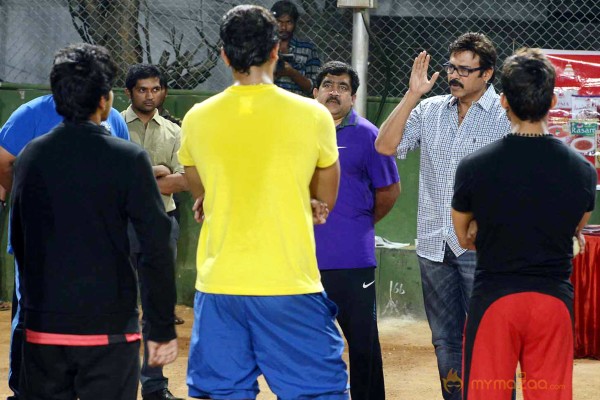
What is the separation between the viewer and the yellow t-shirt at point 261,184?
11.8 feet

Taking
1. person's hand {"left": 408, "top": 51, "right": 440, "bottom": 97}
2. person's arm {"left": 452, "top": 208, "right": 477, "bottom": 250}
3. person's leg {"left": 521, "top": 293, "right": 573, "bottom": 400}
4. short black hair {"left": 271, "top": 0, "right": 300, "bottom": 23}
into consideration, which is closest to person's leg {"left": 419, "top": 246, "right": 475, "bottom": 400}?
person's hand {"left": 408, "top": 51, "right": 440, "bottom": 97}

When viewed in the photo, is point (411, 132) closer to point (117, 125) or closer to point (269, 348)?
point (117, 125)

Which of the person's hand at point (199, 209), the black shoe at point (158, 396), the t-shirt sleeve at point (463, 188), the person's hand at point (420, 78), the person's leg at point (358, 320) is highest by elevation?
the person's hand at point (420, 78)

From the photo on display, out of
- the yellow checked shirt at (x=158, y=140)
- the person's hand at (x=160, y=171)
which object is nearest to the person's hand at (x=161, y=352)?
the person's hand at (x=160, y=171)

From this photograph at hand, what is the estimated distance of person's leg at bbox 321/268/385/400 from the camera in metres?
5.25

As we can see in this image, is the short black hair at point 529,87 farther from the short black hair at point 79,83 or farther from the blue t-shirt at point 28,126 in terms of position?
the blue t-shirt at point 28,126

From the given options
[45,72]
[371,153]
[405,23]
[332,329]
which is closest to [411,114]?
[371,153]

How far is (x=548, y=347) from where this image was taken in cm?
378

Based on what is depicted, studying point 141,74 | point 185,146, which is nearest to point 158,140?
point 141,74

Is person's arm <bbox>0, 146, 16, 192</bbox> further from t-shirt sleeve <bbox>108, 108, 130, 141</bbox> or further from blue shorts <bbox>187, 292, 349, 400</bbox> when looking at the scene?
blue shorts <bbox>187, 292, 349, 400</bbox>

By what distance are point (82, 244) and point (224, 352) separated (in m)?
0.65

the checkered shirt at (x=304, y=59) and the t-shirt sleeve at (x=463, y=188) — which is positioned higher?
the checkered shirt at (x=304, y=59)

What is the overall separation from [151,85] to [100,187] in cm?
337

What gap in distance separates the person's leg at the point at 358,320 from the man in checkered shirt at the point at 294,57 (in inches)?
134
